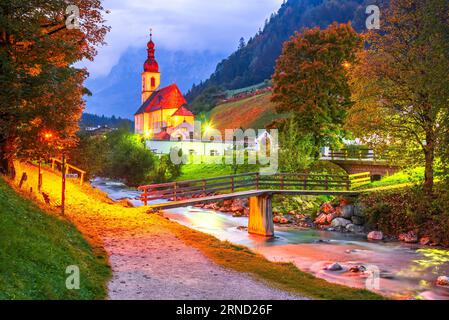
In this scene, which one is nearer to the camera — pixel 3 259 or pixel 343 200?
pixel 3 259

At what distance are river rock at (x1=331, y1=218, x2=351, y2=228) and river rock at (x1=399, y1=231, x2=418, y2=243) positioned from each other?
4.65 m

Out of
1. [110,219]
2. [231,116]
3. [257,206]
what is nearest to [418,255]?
[257,206]

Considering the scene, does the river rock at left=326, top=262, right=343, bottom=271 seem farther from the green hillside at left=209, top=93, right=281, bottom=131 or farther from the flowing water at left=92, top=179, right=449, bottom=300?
the green hillside at left=209, top=93, right=281, bottom=131

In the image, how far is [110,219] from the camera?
24750mm

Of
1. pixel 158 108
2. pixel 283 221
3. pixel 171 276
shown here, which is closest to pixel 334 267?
pixel 171 276

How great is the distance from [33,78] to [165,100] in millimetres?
99852

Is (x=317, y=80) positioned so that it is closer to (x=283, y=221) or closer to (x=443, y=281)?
(x=283, y=221)

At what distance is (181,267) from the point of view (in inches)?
639

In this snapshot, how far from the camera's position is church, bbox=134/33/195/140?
10944 centimetres

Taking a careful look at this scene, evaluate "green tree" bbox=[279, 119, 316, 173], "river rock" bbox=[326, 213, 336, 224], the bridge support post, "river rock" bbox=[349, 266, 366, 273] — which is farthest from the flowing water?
"green tree" bbox=[279, 119, 316, 173]

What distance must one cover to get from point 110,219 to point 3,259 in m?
13.7
